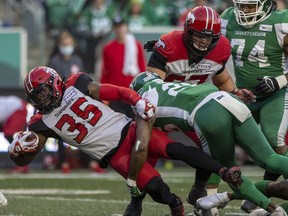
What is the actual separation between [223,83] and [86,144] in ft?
4.21

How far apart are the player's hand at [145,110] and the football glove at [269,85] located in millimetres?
1293

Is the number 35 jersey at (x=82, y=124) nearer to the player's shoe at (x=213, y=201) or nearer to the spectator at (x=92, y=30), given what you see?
the player's shoe at (x=213, y=201)

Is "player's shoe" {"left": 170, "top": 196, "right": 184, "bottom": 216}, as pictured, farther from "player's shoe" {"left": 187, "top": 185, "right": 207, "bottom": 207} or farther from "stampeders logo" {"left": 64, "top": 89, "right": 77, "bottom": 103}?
"stampeders logo" {"left": 64, "top": 89, "right": 77, "bottom": 103}

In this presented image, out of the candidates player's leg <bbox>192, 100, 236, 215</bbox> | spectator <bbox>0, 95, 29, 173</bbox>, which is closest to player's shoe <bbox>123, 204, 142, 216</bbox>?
player's leg <bbox>192, 100, 236, 215</bbox>

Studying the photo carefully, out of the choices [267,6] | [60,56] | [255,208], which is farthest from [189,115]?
[60,56]

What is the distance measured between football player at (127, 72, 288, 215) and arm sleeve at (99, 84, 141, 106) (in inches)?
5.2

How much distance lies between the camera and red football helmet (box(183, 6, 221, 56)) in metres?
6.34

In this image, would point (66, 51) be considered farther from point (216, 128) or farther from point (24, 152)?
point (216, 128)

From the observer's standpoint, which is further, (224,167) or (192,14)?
(192,14)

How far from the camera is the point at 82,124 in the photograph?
20.2ft

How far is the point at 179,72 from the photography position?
6668 millimetres

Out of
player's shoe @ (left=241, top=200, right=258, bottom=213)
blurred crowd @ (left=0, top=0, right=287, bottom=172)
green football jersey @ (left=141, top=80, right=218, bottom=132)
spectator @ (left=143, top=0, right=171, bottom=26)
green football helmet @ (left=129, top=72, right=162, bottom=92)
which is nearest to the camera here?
green football jersey @ (left=141, top=80, right=218, bottom=132)

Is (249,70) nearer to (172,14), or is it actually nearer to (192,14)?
(192,14)

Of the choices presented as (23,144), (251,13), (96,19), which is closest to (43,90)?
(23,144)
